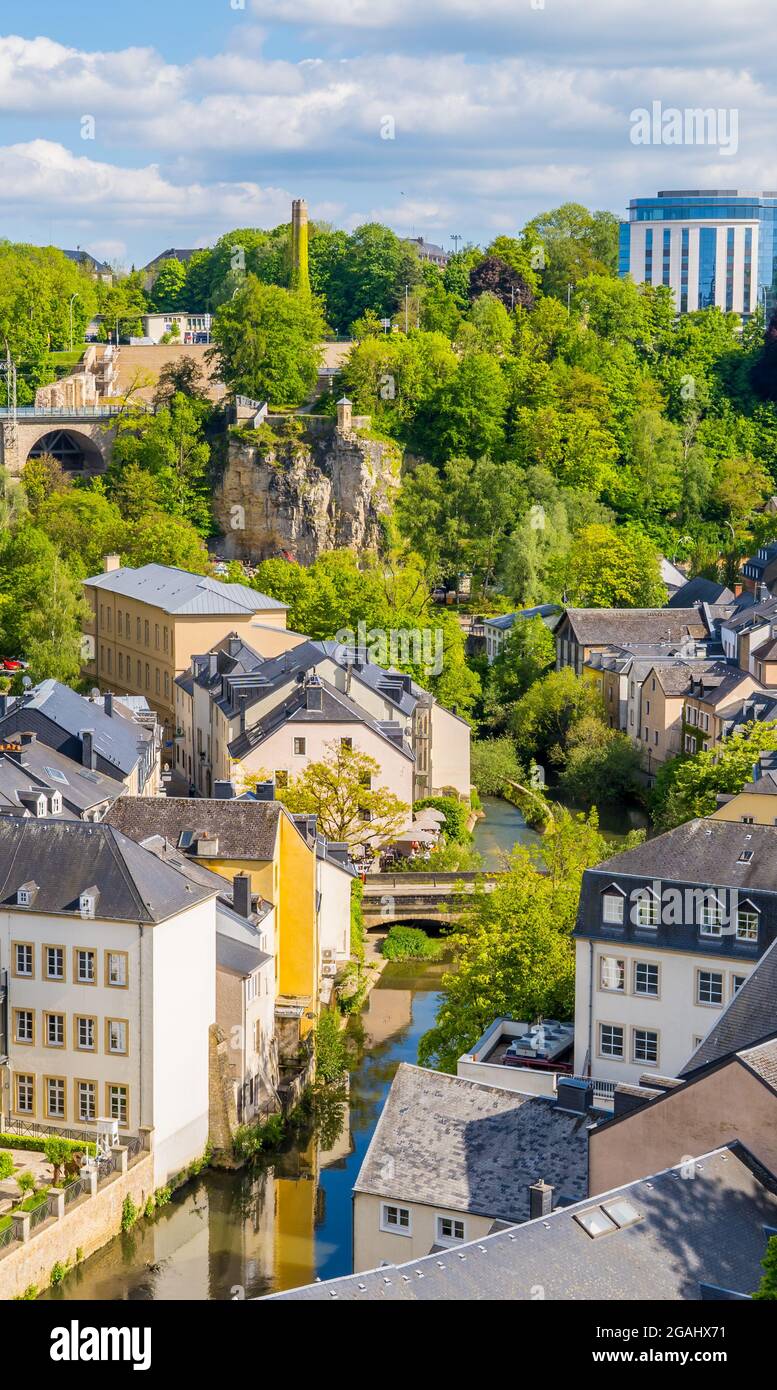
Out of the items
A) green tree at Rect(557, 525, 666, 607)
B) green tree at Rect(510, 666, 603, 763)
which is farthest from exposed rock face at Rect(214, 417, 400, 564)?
green tree at Rect(510, 666, 603, 763)

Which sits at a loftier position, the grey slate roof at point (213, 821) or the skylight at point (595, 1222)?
the skylight at point (595, 1222)

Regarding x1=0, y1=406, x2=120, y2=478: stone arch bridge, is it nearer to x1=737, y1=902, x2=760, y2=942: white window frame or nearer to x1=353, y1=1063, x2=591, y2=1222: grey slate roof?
x1=737, y1=902, x2=760, y2=942: white window frame

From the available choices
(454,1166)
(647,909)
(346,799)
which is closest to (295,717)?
(346,799)

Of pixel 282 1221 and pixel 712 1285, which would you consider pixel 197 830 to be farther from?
pixel 712 1285

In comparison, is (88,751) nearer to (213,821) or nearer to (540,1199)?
(213,821)

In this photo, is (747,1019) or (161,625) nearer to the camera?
(747,1019)

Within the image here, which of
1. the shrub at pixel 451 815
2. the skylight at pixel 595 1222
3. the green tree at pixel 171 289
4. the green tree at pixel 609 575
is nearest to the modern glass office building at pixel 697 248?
the green tree at pixel 171 289

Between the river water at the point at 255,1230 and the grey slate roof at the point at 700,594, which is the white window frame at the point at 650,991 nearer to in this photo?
the river water at the point at 255,1230
